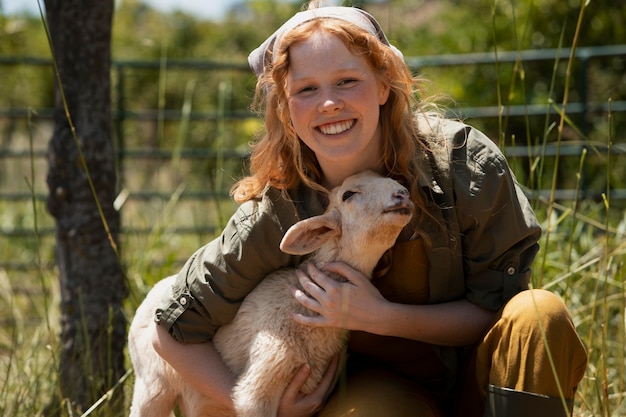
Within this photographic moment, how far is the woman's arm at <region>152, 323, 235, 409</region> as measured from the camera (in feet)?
8.37

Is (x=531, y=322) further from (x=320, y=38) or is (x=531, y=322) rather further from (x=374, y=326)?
(x=320, y=38)

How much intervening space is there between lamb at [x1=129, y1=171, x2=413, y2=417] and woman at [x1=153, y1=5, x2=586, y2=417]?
0.04m

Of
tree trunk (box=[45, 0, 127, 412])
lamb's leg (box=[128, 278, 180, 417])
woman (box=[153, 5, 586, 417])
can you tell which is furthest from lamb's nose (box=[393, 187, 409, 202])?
tree trunk (box=[45, 0, 127, 412])

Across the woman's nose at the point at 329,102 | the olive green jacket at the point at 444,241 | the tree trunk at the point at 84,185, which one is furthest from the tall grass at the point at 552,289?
the woman's nose at the point at 329,102

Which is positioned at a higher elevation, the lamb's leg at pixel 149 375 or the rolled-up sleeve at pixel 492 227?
the rolled-up sleeve at pixel 492 227

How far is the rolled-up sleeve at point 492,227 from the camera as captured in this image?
8.27 ft

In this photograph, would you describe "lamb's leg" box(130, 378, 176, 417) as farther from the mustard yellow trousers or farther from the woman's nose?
the woman's nose

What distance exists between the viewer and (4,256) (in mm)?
6465

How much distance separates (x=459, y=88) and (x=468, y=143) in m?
4.97

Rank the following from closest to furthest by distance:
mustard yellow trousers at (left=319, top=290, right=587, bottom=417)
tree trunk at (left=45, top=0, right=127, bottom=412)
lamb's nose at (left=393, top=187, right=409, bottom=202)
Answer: mustard yellow trousers at (left=319, top=290, right=587, bottom=417), lamb's nose at (left=393, top=187, right=409, bottom=202), tree trunk at (left=45, top=0, right=127, bottom=412)

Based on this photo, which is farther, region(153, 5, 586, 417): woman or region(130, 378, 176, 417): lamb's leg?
region(130, 378, 176, 417): lamb's leg

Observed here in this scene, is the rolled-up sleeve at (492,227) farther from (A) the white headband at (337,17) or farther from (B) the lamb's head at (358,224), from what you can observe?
(A) the white headband at (337,17)

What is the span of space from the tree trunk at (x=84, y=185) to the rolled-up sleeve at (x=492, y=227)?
1512 millimetres

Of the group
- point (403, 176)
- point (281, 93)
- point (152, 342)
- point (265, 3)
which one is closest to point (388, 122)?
point (403, 176)
